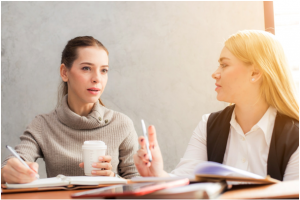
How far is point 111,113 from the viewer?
173cm

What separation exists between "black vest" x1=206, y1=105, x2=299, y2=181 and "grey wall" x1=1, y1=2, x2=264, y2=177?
0.85m

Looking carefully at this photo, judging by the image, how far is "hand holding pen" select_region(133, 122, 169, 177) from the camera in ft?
3.37

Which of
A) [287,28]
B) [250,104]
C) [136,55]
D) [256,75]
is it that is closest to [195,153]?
[250,104]

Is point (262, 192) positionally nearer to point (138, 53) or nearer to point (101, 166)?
point (101, 166)

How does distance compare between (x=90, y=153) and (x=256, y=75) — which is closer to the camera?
(x=90, y=153)

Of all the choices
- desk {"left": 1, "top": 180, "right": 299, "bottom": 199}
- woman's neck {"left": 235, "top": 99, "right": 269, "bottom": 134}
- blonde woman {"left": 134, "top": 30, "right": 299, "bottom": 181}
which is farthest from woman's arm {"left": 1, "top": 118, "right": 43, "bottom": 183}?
woman's neck {"left": 235, "top": 99, "right": 269, "bottom": 134}

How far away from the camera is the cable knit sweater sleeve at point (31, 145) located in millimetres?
1427

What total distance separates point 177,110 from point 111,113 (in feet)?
2.32

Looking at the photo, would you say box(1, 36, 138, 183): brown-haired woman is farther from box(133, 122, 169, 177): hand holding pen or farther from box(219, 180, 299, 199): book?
box(219, 180, 299, 199): book

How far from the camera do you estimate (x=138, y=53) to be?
2295 millimetres

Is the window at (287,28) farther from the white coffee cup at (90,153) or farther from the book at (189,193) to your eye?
the book at (189,193)

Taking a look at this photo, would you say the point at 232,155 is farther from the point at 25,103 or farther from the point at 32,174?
the point at 25,103

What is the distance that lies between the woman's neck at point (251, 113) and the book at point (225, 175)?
0.64 metres

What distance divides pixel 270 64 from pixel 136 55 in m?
1.16
